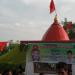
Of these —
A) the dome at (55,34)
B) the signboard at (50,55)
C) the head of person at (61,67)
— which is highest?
the dome at (55,34)

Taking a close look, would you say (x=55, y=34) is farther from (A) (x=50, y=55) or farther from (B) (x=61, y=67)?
(B) (x=61, y=67)

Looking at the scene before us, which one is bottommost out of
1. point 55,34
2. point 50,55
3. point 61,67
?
point 61,67

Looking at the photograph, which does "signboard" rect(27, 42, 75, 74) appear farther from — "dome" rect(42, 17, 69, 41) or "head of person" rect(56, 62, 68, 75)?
"dome" rect(42, 17, 69, 41)

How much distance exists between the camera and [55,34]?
45.4ft

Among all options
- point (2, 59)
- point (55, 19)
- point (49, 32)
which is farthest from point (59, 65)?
point (55, 19)

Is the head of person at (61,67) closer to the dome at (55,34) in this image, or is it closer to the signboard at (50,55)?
the signboard at (50,55)

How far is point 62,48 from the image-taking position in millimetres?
10578

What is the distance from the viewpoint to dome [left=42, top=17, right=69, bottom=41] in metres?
13.7

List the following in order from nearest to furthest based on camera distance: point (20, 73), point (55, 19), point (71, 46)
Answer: point (71, 46) < point (20, 73) < point (55, 19)

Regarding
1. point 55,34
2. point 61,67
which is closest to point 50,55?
point 61,67

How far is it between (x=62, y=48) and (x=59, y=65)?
0.61 meters

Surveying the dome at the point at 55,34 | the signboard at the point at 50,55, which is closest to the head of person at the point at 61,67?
the signboard at the point at 50,55

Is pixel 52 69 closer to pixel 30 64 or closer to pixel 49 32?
pixel 30 64

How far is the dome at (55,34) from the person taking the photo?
13.7 metres
